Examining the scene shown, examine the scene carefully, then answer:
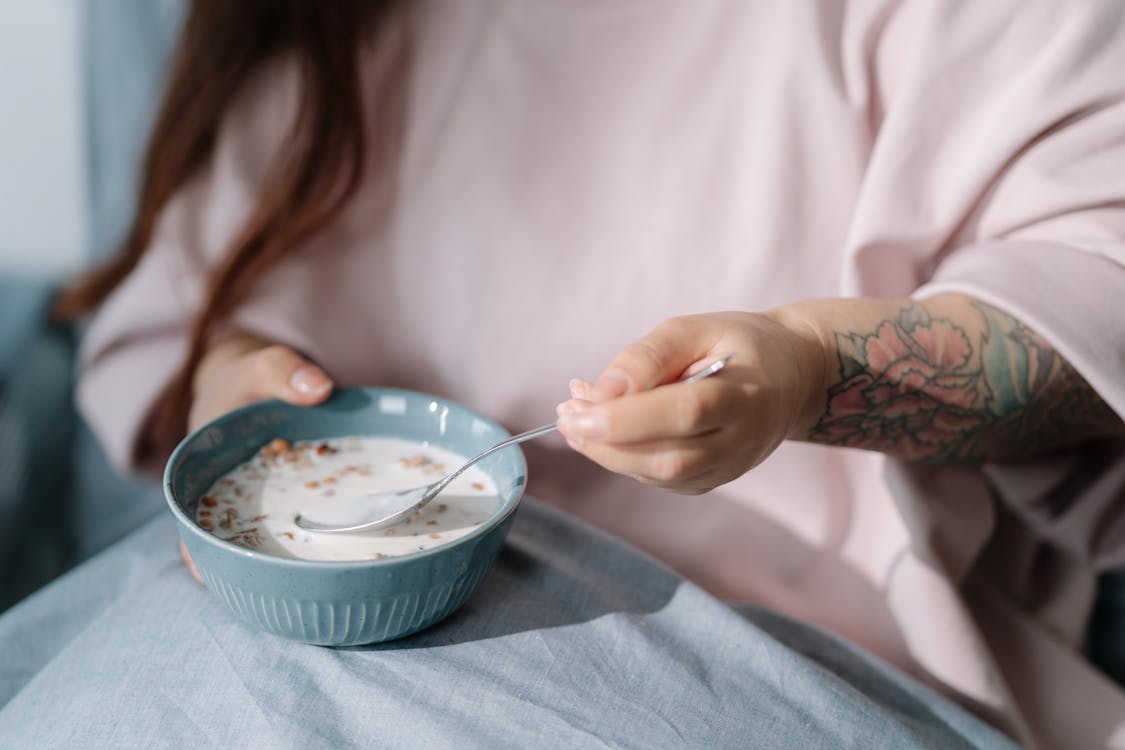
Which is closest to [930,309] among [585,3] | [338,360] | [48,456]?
[585,3]

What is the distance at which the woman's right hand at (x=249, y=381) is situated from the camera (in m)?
0.77

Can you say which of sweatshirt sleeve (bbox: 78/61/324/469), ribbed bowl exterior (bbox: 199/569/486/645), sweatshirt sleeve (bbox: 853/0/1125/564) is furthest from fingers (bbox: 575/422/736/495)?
sweatshirt sleeve (bbox: 78/61/324/469)

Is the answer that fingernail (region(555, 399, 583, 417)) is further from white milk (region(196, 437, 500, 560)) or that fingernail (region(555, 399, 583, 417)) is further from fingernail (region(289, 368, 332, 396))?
fingernail (region(289, 368, 332, 396))

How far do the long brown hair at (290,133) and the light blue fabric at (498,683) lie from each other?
0.32 m

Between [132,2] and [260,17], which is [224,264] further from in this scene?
[132,2]

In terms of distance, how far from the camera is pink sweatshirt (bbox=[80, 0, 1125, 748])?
75cm

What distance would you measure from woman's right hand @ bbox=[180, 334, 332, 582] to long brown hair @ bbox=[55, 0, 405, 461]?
5 centimetres

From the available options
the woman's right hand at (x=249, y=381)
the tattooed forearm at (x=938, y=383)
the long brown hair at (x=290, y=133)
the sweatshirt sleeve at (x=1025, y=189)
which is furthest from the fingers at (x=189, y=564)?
the sweatshirt sleeve at (x=1025, y=189)

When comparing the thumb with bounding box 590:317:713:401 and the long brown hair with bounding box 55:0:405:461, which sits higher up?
the thumb with bounding box 590:317:713:401

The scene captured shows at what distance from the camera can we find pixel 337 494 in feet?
2.27

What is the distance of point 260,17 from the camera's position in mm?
1005

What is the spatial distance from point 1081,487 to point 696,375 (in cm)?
50

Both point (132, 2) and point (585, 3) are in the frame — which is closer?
point (585, 3)

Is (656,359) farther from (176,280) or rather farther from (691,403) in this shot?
(176,280)
